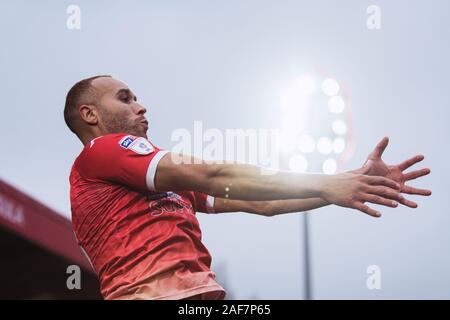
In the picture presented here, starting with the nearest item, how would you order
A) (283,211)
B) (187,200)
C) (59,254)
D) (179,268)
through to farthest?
1. (179,268)
2. (187,200)
3. (283,211)
4. (59,254)

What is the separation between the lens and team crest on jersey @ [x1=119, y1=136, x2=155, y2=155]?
3.78 metres

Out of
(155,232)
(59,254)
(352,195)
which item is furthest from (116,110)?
(59,254)

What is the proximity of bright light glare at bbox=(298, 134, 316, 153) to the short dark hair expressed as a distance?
5.99 m

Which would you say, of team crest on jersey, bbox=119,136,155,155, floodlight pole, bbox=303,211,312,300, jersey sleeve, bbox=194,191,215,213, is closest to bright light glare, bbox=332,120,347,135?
floodlight pole, bbox=303,211,312,300

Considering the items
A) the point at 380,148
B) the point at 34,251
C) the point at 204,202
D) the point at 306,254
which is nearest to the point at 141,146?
the point at 204,202

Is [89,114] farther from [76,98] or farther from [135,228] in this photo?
[135,228]

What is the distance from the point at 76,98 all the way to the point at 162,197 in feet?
3.19

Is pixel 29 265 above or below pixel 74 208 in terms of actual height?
below

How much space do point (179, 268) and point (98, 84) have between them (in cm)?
135

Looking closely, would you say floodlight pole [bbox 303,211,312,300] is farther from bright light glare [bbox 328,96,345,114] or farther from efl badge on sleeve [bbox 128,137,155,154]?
efl badge on sleeve [bbox 128,137,155,154]

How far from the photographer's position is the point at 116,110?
4.26m

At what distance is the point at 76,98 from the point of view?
443 centimetres

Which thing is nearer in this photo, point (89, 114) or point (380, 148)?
point (380, 148)

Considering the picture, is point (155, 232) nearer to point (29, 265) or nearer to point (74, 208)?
point (74, 208)
